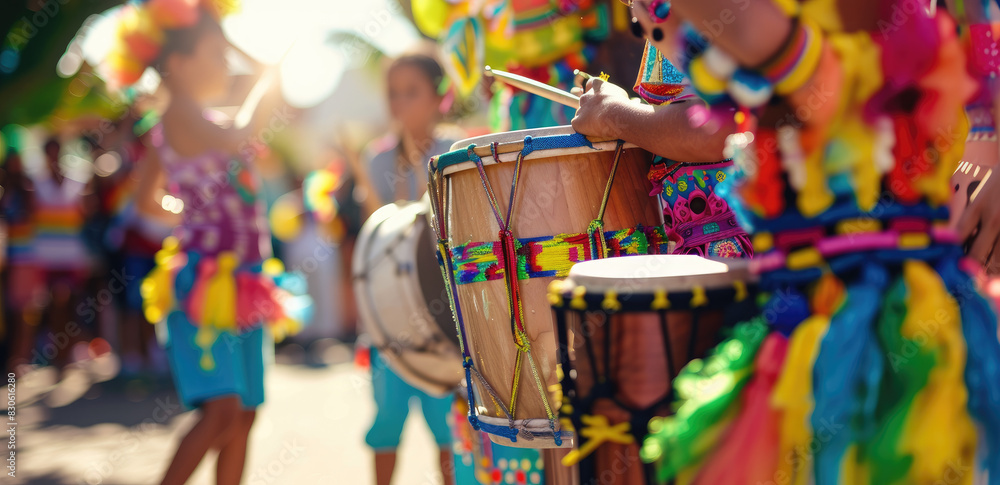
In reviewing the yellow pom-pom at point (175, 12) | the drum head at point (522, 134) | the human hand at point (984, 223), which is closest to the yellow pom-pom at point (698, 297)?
the drum head at point (522, 134)

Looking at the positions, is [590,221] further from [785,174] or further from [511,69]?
[511,69]

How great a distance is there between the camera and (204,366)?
9.91 feet

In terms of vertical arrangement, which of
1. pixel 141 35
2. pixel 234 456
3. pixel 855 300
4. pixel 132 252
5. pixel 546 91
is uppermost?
pixel 141 35

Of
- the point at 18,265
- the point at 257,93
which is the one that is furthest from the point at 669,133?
the point at 18,265

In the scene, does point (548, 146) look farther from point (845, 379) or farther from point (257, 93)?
point (257, 93)

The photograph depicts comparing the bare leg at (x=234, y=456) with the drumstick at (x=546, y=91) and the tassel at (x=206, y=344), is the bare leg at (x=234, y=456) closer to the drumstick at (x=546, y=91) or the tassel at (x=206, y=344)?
the tassel at (x=206, y=344)

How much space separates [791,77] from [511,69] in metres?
2.04

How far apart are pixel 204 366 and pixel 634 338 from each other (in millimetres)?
2221

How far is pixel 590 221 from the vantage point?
1.86 meters

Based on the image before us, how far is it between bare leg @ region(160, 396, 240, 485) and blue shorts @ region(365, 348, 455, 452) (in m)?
0.56

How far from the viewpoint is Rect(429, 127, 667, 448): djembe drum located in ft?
6.08

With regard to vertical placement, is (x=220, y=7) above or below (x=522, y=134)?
above

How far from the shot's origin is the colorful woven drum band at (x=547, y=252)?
6.09 ft

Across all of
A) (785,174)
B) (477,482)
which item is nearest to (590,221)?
(785,174)
